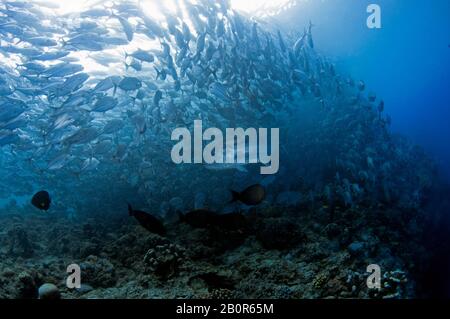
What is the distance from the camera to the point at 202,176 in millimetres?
12234

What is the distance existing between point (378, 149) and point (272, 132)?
15.9 feet

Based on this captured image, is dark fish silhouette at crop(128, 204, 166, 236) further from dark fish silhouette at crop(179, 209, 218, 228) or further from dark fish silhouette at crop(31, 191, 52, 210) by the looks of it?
dark fish silhouette at crop(31, 191, 52, 210)

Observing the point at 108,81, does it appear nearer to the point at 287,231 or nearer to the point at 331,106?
the point at 287,231

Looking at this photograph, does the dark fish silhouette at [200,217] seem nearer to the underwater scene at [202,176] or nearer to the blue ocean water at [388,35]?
the underwater scene at [202,176]

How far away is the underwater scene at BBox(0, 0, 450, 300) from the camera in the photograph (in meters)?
5.71

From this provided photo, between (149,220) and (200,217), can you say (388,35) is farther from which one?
(149,220)

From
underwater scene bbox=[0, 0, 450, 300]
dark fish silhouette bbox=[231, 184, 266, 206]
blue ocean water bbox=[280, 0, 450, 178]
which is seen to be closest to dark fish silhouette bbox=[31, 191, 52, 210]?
underwater scene bbox=[0, 0, 450, 300]

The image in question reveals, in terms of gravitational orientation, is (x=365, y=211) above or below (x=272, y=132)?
below

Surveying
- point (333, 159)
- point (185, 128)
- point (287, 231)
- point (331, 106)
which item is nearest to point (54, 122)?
point (185, 128)

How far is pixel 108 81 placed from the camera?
275 inches

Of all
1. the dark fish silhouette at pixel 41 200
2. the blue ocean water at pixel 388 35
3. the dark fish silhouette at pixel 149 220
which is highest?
the blue ocean water at pixel 388 35

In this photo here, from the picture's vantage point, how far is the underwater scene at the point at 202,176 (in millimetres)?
5715

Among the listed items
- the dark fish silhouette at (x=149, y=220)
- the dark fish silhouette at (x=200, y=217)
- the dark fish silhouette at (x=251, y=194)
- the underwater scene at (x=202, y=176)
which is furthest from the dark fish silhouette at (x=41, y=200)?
the dark fish silhouette at (x=251, y=194)
